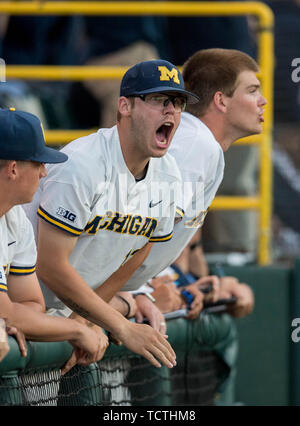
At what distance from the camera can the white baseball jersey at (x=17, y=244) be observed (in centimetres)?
343

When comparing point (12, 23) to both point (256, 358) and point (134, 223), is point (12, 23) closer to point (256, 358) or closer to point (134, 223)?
point (256, 358)

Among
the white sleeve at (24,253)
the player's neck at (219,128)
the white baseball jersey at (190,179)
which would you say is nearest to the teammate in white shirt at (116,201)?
the white sleeve at (24,253)

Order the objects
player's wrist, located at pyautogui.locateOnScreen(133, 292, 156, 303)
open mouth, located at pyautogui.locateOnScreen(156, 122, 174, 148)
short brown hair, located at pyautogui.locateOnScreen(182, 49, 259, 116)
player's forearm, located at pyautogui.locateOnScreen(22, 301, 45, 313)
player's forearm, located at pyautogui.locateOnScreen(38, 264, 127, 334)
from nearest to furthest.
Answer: player's forearm, located at pyautogui.locateOnScreen(22, 301, 45, 313)
player's forearm, located at pyautogui.locateOnScreen(38, 264, 127, 334)
open mouth, located at pyautogui.locateOnScreen(156, 122, 174, 148)
player's wrist, located at pyautogui.locateOnScreen(133, 292, 156, 303)
short brown hair, located at pyautogui.locateOnScreen(182, 49, 259, 116)

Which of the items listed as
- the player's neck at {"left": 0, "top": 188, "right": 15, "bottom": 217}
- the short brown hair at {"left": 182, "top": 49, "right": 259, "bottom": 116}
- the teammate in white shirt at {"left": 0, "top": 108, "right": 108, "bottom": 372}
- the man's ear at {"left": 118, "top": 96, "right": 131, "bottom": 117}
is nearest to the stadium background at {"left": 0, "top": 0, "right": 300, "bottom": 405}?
the short brown hair at {"left": 182, "top": 49, "right": 259, "bottom": 116}

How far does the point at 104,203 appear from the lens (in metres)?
3.80

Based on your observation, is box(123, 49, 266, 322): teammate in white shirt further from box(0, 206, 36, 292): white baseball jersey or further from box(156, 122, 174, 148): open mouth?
box(0, 206, 36, 292): white baseball jersey

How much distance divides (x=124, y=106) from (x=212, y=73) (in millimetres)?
964

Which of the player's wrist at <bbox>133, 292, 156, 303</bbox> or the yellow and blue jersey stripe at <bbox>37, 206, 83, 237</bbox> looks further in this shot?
the player's wrist at <bbox>133, 292, 156, 303</bbox>

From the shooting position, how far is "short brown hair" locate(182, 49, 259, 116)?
4.62m

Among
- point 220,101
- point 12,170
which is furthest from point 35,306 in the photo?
point 220,101

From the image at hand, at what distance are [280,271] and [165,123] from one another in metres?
3.54

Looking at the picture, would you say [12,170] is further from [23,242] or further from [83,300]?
[83,300]

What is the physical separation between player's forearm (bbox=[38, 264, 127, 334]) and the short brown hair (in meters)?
1.41

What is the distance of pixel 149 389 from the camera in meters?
4.58
